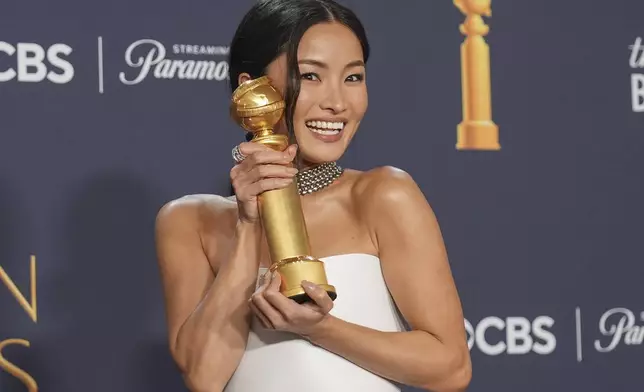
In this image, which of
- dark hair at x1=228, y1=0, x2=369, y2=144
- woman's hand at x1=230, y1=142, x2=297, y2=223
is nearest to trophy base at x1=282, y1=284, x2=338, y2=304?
woman's hand at x1=230, y1=142, x2=297, y2=223

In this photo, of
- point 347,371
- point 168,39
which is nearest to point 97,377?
point 168,39

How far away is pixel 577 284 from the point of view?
9.40 feet

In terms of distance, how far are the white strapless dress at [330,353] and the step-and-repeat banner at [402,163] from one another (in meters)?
0.84

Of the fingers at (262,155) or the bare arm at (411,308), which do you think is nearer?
the fingers at (262,155)

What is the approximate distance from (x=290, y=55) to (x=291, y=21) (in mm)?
63

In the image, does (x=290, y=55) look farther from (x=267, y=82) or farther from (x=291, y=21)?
(x=267, y=82)

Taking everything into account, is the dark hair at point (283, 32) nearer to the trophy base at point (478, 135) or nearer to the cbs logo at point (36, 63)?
the cbs logo at point (36, 63)

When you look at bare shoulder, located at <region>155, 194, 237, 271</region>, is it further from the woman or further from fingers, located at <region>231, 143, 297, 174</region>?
fingers, located at <region>231, 143, 297, 174</region>

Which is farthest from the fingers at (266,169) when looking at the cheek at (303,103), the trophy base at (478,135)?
the trophy base at (478,135)

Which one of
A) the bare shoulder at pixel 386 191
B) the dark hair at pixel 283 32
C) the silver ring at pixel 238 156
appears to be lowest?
the bare shoulder at pixel 386 191

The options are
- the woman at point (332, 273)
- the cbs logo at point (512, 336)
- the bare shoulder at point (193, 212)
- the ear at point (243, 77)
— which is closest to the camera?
the woman at point (332, 273)

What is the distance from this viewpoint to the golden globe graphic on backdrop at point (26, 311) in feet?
8.00

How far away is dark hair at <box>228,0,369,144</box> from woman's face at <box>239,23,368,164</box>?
1 cm

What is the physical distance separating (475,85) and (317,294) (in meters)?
1.51
